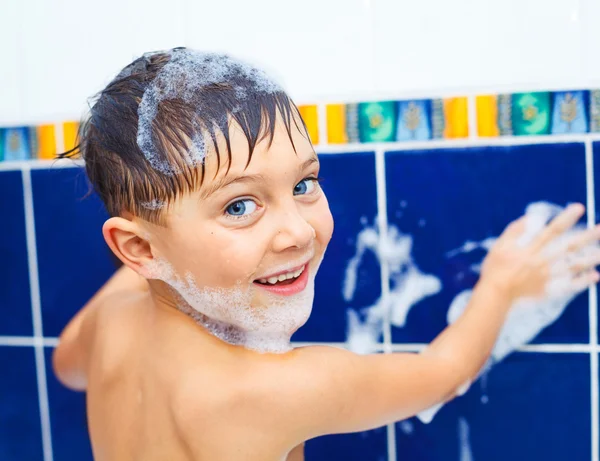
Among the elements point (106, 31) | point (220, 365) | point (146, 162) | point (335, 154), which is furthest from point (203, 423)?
point (106, 31)

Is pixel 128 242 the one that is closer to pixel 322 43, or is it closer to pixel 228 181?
pixel 228 181

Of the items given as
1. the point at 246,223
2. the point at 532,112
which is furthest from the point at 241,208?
the point at 532,112

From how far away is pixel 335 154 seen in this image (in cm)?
124

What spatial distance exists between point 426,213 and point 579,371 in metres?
0.36

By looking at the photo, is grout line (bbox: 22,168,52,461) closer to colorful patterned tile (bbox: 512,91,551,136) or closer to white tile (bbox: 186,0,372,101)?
white tile (bbox: 186,0,372,101)

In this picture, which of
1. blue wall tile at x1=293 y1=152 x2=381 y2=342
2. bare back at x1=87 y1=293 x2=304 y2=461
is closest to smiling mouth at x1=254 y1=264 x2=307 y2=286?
bare back at x1=87 y1=293 x2=304 y2=461

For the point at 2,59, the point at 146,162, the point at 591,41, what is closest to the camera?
the point at 146,162

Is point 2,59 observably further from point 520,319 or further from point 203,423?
point 520,319

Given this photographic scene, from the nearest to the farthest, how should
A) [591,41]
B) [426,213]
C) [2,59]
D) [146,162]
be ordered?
1. [146,162]
2. [591,41]
3. [426,213]
4. [2,59]

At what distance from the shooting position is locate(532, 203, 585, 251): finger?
1.18 meters

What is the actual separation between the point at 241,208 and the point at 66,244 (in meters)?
0.61

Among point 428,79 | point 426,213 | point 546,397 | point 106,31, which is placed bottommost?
point 546,397

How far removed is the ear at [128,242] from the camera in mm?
975

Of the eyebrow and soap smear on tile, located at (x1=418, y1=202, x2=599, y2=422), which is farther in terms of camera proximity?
soap smear on tile, located at (x1=418, y1=202, x2=599, y2=422)
